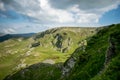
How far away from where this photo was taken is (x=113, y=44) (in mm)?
51469

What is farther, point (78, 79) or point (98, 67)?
point (78, 79)

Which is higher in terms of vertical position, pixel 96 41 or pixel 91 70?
pixel 96 41

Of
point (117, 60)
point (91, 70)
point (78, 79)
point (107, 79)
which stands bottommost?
point (78, 79)

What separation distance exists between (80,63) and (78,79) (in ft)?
48.8

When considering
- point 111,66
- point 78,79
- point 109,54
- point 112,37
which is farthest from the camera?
point 78,79

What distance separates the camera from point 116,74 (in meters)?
35.2

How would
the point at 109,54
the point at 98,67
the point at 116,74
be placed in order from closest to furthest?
the point at 116,74 < the point at 109,54 < the point at 98,67

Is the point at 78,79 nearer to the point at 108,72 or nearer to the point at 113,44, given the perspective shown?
the point at 113,44

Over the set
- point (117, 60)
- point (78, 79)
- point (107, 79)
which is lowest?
point (78, 79)

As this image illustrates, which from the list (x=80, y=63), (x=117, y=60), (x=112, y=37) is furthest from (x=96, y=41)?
(x=117, y=60)

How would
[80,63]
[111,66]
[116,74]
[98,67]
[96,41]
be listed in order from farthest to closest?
[96,41], [80,63], [98,67], [111,66], [116,74]

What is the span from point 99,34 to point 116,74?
71.4 metres

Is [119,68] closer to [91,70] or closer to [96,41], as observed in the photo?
[91,70]

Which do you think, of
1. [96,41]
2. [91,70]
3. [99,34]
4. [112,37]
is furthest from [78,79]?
Answer: [99,34]
